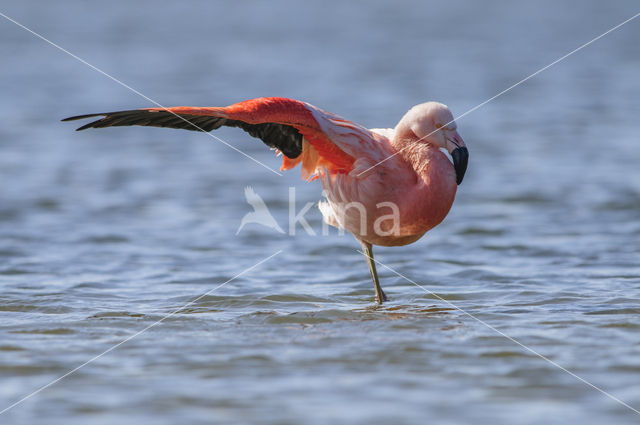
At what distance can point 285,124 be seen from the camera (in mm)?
7020

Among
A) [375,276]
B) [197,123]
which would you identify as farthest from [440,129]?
[197,123]

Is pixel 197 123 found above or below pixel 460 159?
above

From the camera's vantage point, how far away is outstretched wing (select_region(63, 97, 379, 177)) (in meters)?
6.52

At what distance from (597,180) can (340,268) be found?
5.47 metres

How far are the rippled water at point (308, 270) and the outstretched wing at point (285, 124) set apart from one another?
125cm

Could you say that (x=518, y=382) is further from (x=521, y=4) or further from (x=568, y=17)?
(x=521, y=4)

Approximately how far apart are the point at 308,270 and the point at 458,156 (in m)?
2.73

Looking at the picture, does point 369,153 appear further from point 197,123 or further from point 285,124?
point 197,123

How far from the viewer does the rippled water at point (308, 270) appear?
5.10m

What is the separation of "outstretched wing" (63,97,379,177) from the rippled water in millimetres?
1253

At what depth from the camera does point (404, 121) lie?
6941 millimetres

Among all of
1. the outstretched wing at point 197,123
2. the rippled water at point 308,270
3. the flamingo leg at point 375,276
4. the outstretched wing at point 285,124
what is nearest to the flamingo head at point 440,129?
the outstretched wing at point 285,124

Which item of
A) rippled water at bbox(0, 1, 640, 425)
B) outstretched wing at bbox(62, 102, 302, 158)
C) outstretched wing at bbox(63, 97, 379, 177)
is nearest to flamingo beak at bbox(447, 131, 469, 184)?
outstretched wing at bbox(63, 97, 379, 177)

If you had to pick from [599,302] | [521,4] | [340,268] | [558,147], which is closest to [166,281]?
[340,268]
